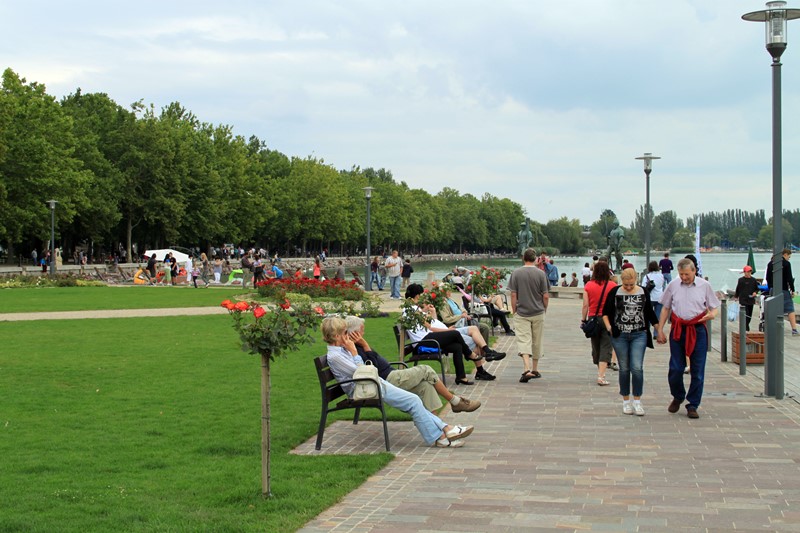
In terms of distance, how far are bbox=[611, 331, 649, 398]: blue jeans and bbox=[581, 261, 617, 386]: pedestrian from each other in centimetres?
177

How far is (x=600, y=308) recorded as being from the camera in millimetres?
11672

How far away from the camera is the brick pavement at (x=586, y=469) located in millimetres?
5438

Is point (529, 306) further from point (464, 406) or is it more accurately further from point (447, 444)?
point (447, 444)

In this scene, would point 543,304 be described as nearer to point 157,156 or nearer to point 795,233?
point 157,156

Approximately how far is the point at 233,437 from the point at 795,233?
16836cm

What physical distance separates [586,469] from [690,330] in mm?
3056

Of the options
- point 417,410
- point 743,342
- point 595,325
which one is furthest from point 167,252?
point 417,410

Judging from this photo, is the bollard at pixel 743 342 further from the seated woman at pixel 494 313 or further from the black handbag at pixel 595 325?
the seated woman at pixel 494 313

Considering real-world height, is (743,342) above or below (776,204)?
below

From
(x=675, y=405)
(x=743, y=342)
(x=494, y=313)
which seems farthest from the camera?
(x=494, y=313)

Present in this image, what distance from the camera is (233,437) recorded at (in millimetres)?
8023

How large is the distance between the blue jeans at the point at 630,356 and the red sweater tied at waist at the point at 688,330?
374mm

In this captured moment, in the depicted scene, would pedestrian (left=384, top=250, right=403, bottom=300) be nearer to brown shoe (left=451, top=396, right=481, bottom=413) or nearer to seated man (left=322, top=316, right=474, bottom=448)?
brown shoe (left=451, top=396, right=481, bottom=413)

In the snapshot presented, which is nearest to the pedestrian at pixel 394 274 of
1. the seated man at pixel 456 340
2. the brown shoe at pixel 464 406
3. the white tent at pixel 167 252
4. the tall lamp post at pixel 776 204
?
the seated man at pixel 456 340
